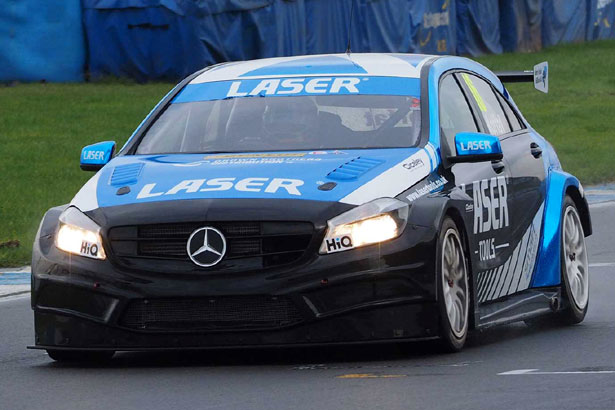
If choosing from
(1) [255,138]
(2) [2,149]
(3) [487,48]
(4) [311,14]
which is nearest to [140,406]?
(1) [255,138]

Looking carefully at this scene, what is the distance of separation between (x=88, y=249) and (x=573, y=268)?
3138 mm

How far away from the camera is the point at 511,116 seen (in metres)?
10.0

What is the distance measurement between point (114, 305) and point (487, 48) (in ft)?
112

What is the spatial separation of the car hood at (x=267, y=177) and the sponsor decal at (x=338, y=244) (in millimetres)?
189

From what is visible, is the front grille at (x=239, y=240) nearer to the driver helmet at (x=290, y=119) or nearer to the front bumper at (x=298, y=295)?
the front bumper at (x=298, y=295)

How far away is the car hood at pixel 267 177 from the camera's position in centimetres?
770

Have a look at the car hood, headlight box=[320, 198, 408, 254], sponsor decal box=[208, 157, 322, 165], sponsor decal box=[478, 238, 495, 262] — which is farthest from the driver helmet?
headlight box=[320, 198, 408, 254]

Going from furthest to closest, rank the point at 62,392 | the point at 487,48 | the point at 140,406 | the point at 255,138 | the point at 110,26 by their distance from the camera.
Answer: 1. the point at 487,48
2. the point at 110,26
3. the point at 255,138
4. the point at 62,392
5. the point at 140,406

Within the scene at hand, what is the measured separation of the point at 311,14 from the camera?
109 ft

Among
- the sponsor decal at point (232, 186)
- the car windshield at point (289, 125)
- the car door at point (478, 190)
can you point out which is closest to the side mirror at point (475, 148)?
the car door at point (478, 190)

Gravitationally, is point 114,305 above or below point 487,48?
above

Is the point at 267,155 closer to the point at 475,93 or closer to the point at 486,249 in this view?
the point at 486,249

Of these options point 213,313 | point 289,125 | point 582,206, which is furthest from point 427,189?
point 582,206

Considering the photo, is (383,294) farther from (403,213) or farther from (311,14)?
(311,14)
